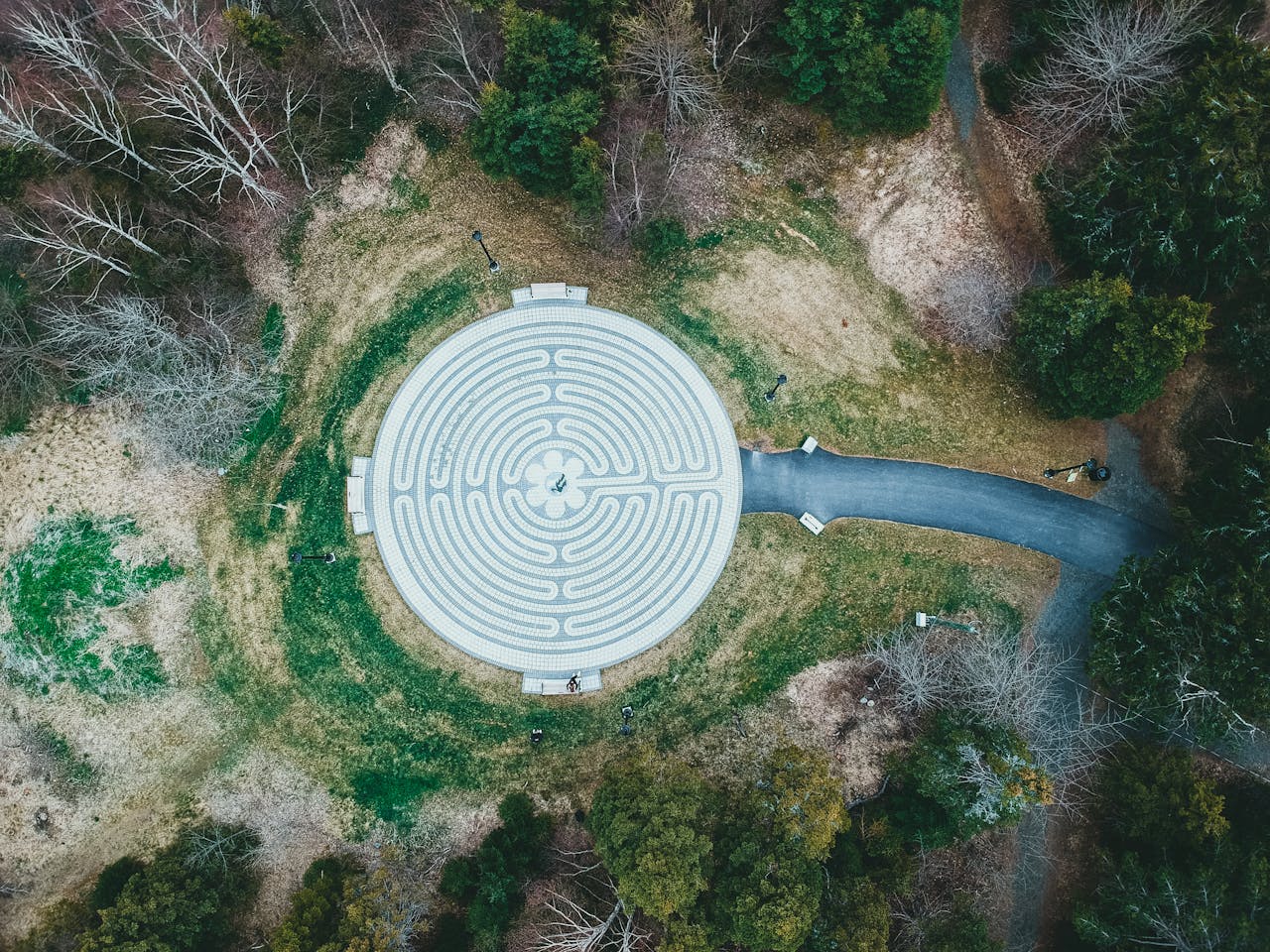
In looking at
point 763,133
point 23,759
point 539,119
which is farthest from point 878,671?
point 23,759

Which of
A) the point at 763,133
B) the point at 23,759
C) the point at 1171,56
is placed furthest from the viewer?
the point at 763,133

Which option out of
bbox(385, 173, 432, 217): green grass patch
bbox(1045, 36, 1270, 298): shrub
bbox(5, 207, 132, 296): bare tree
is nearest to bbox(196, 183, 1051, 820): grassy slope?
bbox(385, 173, 432, 217): green grass patch

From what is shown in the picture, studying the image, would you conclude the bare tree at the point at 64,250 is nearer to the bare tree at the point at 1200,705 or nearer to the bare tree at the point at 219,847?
the bare tree at the point at 219,847

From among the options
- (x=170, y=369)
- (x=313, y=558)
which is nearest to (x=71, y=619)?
(x=313, y=558)

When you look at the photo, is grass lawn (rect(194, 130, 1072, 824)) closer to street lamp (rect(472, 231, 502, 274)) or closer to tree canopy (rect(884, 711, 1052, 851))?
street lamp (rect(472, 231, 502, 274))

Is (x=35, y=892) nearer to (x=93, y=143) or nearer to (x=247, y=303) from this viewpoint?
(x=247, y=303)

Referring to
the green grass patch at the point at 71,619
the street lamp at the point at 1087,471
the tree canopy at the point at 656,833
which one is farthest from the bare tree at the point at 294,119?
the street lamp at the point at 1087,471
